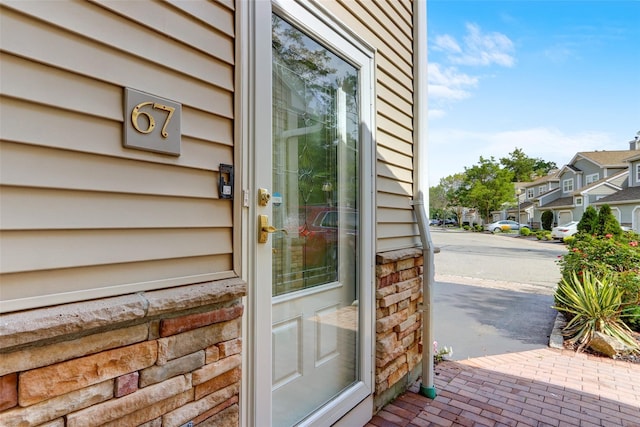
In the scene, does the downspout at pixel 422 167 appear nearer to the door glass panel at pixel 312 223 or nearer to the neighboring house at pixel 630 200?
the door glass panel at pixel 312 223

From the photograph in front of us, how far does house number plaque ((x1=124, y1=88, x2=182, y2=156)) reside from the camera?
1118 mm

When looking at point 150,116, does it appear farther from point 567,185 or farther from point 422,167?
point 567,185

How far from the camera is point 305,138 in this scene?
1.96 meters

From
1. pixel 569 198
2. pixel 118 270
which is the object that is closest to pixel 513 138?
pixel 569 198

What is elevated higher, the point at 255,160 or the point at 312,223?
the point at 255,160

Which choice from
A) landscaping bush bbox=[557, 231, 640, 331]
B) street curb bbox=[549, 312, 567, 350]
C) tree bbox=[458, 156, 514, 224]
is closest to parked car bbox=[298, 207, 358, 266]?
street curb bbox=[549, 312, 567, 350]

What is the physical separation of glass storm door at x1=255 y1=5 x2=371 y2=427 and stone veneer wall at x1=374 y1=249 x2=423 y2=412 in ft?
0.63

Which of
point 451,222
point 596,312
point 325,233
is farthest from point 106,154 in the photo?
point 451,222

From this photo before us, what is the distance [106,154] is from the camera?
3.51ft

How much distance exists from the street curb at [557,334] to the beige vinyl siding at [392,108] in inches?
98.3

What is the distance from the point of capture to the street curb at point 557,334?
4004 millimetres

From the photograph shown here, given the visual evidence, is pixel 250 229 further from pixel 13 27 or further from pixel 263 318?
pixel 13 27

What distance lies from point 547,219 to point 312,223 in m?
29.3

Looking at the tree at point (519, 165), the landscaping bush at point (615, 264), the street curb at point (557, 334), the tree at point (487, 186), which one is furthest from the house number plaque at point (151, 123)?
the tree at point (519, 165)
